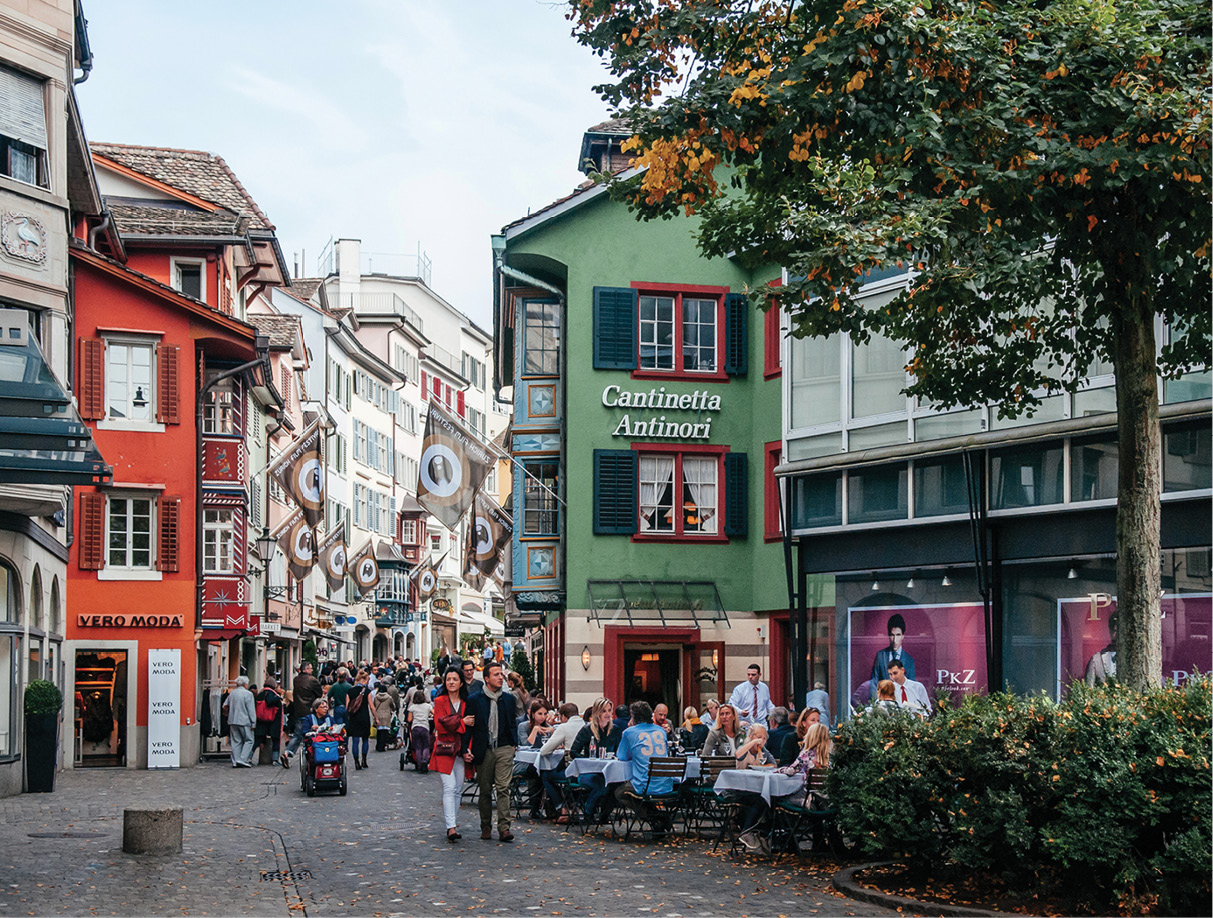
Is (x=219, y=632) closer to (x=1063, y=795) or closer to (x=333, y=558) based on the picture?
(x=333, y=558)

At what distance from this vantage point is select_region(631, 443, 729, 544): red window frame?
1283 inches

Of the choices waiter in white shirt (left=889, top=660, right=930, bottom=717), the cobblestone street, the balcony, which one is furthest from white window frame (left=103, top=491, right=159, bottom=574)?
the balcony

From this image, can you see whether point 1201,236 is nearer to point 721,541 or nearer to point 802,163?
point 802,163

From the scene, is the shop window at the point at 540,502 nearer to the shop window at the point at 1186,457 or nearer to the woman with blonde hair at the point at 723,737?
the woman with blonde hair at the point at 723,737

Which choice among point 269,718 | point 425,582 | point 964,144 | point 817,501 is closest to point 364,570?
point 425,582

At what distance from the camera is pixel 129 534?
3297 centimetres

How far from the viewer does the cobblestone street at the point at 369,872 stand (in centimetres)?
1222

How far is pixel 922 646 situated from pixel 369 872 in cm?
1012

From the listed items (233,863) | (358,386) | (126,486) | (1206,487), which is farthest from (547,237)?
→ (358,386)

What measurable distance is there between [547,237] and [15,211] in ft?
39.9

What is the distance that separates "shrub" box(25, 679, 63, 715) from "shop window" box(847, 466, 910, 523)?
1202cm

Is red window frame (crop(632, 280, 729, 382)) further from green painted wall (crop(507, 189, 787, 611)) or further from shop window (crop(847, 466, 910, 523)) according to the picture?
shop window (crop(847, 466, 910, 523))

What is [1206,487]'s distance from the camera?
17984 millimetres

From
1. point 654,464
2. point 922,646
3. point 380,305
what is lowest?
point 922,646
